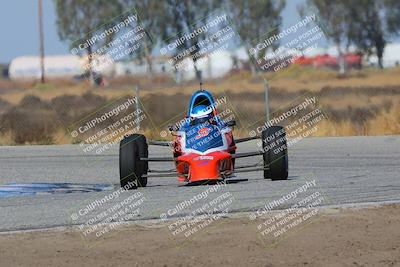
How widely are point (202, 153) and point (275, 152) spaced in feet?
3.42

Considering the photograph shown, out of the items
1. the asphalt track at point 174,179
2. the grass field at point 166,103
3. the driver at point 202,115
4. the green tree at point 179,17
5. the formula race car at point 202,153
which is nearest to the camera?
the asphalt track at point 174,179

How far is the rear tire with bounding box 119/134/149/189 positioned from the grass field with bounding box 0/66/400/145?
43.7 ft

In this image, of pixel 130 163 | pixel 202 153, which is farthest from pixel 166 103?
pixel 130 163

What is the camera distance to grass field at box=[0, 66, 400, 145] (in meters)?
29.4

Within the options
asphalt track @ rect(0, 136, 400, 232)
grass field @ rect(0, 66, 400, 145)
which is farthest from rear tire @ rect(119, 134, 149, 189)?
grass field @ rect(0, 66, 400, 145)

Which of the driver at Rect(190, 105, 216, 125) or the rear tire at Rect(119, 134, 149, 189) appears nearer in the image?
the rear tire at Rect(119, 134, 149, 189)

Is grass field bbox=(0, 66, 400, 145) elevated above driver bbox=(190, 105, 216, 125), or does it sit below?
below

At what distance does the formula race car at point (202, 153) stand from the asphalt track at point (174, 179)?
229 millimetres

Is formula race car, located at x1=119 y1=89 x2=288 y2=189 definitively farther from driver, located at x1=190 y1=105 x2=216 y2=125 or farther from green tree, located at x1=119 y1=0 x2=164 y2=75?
green tree, located at x1=119 y1=0 x2=164 y2=75

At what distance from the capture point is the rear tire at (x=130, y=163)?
15.7m

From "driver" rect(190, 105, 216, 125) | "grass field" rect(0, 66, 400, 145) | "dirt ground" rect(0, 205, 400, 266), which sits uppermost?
"driver" rect(190, 105, 216, 125)

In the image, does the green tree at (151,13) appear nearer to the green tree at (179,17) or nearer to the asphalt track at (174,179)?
the green tree at (179,17)

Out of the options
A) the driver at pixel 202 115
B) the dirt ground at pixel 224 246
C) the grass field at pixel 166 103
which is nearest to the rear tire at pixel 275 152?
the driver at pixel 202 115

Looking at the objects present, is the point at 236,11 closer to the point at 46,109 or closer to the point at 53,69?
the point at 53,69
